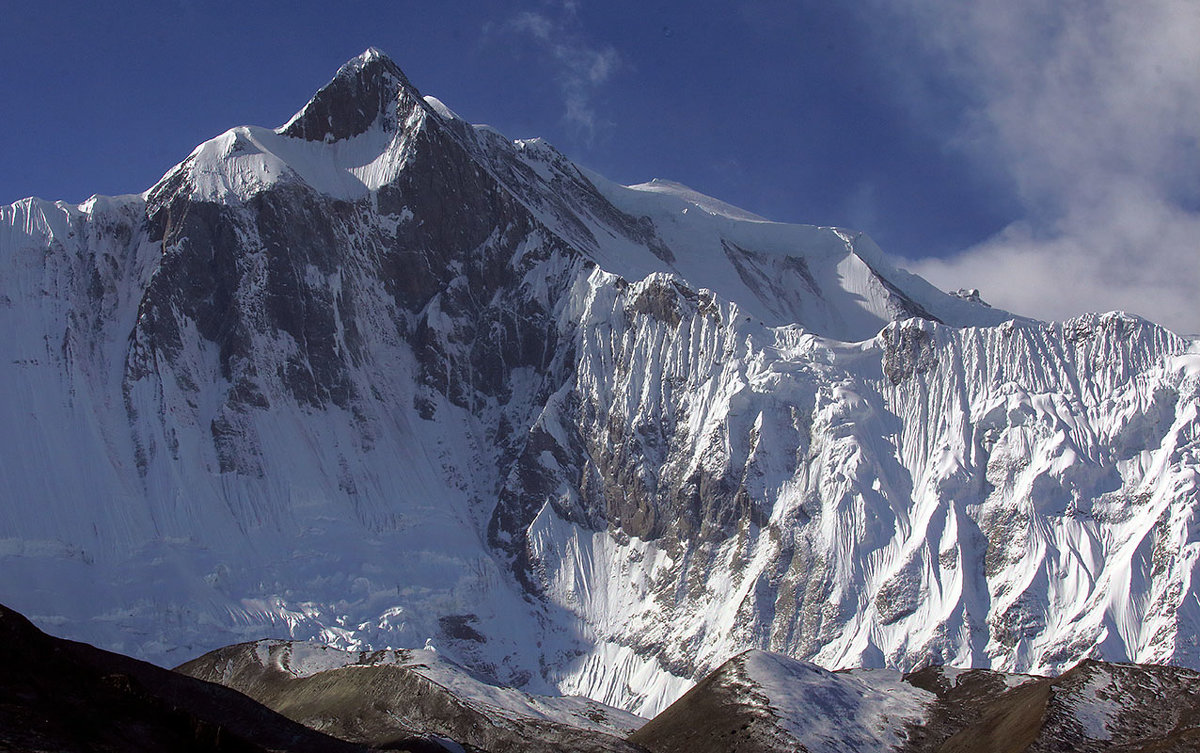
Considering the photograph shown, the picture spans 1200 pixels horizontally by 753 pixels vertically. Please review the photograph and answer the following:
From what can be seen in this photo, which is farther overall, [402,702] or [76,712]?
[402,702]

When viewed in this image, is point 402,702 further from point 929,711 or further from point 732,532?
point 732,532

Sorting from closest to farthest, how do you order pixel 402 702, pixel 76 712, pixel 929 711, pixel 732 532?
pixel 76 712 → pixel 929 711 → pixel 402 702 → pixel 732 532

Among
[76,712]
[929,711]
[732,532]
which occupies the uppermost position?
[732,532]

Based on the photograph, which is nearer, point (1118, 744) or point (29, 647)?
point (29, 647)

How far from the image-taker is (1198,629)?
516 ft

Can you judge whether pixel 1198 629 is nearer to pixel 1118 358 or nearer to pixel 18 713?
pixel 1118 358

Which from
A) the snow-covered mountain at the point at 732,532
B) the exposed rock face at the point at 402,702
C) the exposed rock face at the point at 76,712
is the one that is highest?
the snow-covered mountain at the point at 732,532

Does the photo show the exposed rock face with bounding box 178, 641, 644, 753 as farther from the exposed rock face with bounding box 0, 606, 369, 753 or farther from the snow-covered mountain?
the snow-covered mountain

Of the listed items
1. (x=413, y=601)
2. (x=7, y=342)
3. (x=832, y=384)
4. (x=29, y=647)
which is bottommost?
(x=29, y=647)

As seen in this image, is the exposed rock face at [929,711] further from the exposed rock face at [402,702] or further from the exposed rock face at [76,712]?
the exposed rock face at [76,712]

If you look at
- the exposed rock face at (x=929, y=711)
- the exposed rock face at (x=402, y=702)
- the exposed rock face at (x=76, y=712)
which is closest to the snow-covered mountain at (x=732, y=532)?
the exposed rock face at (x=402, y=702)

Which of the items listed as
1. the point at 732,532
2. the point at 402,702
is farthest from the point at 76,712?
the point at 732,532

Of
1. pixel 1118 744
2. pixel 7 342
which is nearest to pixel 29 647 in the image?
pixel 1118 744

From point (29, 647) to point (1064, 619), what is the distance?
147 meters
